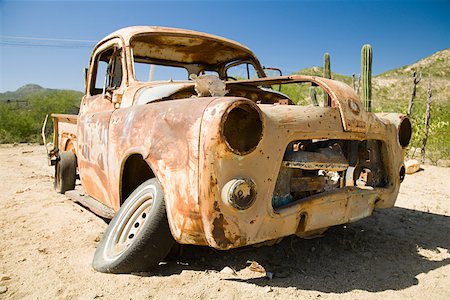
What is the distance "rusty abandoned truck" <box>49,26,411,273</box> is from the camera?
5.98 feet

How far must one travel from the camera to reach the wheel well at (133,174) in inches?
107

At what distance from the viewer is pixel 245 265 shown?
7.97ft

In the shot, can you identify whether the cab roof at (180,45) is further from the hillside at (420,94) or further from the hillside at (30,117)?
the hillside at (30,117)

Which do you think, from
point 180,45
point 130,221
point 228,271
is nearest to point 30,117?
point 180,45

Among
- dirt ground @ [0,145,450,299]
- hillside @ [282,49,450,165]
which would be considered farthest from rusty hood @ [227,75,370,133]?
hillside @ [282,49,450,165]

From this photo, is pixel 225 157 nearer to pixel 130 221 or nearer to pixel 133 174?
pixel 130 221

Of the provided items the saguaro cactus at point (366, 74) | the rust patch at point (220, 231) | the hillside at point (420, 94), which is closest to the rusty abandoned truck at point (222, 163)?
the rust patch at point (220, 231)

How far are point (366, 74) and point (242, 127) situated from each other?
745 centimetres

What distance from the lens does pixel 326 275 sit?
2.32 metres

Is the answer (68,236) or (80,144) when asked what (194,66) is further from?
(68,236)

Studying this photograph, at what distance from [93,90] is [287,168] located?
2.94 meters

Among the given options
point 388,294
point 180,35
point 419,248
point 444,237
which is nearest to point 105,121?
point 180,35

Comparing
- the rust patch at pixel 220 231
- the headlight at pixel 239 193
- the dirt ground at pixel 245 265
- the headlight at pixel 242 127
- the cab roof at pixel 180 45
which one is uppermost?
the cab roof at pixel 180 45

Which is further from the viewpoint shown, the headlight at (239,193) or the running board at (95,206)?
the running board at (95,206)
